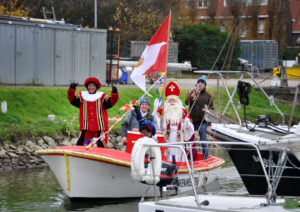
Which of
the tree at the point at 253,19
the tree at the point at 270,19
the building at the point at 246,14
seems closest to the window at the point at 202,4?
the building at the point at 246,14

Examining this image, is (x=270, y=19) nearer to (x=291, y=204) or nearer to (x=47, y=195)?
(x=47, y=195)

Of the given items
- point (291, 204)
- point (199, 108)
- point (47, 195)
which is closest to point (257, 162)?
point (291, 204)

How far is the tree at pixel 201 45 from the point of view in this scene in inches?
1559

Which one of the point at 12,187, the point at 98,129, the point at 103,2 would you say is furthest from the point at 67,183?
the point at 103,2

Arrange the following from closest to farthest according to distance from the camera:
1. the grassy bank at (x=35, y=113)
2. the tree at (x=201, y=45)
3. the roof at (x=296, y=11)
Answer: the roof at (x=296, y=11)
the grassy bank at (x=35, y=113)
the tree at (x=201, y=45)

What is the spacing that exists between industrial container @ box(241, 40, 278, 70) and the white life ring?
33.9m

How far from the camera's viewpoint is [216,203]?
8.60 m

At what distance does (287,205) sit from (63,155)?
4483 mm

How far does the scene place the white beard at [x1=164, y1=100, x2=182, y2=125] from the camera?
12141 mm

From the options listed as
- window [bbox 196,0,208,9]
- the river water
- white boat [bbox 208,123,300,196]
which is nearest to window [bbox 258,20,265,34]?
window [bbox 196,0,208,9]

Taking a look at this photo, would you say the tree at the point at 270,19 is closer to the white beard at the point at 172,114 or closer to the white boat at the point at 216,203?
the white beard at the point at 172,114

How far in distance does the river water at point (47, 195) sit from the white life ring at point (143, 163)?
114 centimetres

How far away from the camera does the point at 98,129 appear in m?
12.3

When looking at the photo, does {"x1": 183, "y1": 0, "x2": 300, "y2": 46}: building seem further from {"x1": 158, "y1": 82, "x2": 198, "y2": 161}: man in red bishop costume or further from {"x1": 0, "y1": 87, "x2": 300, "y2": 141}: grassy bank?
{"x1": 158, "y1": 82, "x2": 198, "y2": 161}: man in red bishop costume
